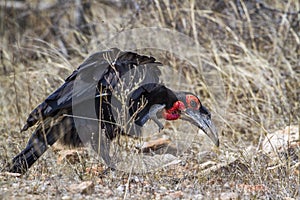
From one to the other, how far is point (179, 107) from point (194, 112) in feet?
0.34

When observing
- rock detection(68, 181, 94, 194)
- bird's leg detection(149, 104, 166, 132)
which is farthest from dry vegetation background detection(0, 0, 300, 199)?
bird's leg detection(149, 104, 166, 132)

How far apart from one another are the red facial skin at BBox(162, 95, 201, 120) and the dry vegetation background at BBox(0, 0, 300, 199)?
1.04ft

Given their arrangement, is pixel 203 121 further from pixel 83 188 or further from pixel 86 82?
pixel 83 188

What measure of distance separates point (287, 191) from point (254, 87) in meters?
2.34

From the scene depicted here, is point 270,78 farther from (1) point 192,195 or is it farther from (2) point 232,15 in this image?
(1) point 192,195

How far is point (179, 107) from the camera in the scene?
12.5 ft

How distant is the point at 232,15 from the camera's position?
6.04 metres

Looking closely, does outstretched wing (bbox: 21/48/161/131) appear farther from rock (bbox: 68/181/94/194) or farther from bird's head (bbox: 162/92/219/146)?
rock (bbox: 68/181/94/194)

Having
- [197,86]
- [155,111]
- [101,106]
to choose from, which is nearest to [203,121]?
[155,111]

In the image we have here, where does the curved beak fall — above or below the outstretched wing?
below

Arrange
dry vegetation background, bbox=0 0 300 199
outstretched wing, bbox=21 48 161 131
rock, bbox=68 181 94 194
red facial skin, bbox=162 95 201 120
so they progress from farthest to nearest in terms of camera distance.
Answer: red facial skin, bbox=162 95 201 120 < outstretched wing, bbox=21 48 161 131 < dry vegetation background, bbox=0 0 300 199 < rock, bbox=68 181 94 194

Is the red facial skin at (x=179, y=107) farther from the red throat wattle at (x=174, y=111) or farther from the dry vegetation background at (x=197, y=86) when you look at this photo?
the dry vegetation background at (x=197, y=86)

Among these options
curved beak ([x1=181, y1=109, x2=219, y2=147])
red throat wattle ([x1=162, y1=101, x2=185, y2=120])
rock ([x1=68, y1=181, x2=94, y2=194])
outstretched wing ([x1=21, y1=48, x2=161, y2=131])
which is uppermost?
outstretched wing ([x1=21, y1=48, x2=161, y2=131])

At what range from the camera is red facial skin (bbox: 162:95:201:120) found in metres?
3.75
